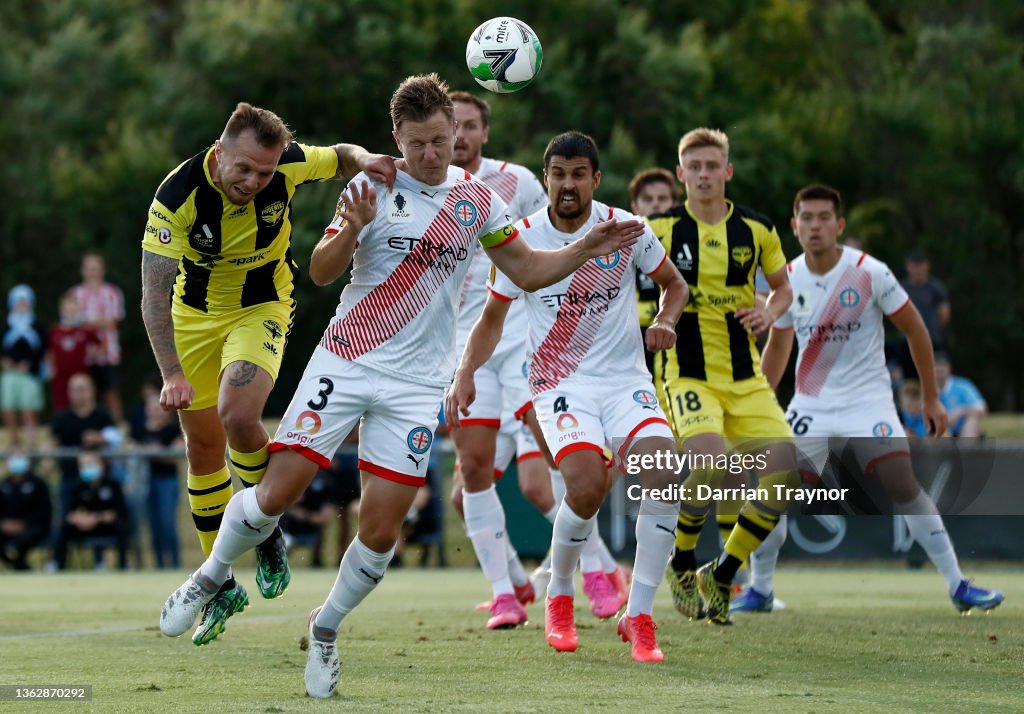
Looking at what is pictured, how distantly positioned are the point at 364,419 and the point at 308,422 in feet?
0.94

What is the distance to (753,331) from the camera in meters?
8.90

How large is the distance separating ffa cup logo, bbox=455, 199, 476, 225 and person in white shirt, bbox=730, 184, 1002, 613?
3405 millimetres

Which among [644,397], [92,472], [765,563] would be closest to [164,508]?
[92,472]

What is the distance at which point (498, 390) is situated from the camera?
10.0 meters

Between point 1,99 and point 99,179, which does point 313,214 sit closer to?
point 99,179

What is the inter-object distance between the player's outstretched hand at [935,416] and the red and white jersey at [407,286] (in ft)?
12.5

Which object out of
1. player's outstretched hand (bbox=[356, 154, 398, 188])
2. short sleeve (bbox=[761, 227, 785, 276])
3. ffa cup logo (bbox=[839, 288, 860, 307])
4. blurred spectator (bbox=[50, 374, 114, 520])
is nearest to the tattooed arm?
player's outstretched hand (bbox=[356, 154, 398, 188])

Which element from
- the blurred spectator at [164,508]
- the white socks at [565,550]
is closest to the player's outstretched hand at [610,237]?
the white socks at [565,550]

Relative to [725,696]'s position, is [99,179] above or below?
above

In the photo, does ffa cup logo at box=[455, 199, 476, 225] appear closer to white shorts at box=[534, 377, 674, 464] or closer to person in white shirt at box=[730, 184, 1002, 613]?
white shorts at box=[534, 377, 674, 464]

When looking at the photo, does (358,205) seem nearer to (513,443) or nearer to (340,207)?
(340,207)

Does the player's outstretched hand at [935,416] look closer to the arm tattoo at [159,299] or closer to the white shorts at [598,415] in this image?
the white shorts at [598,415]

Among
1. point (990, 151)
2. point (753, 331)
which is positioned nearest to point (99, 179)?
point (990, 151)

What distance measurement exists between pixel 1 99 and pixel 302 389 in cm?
2658
